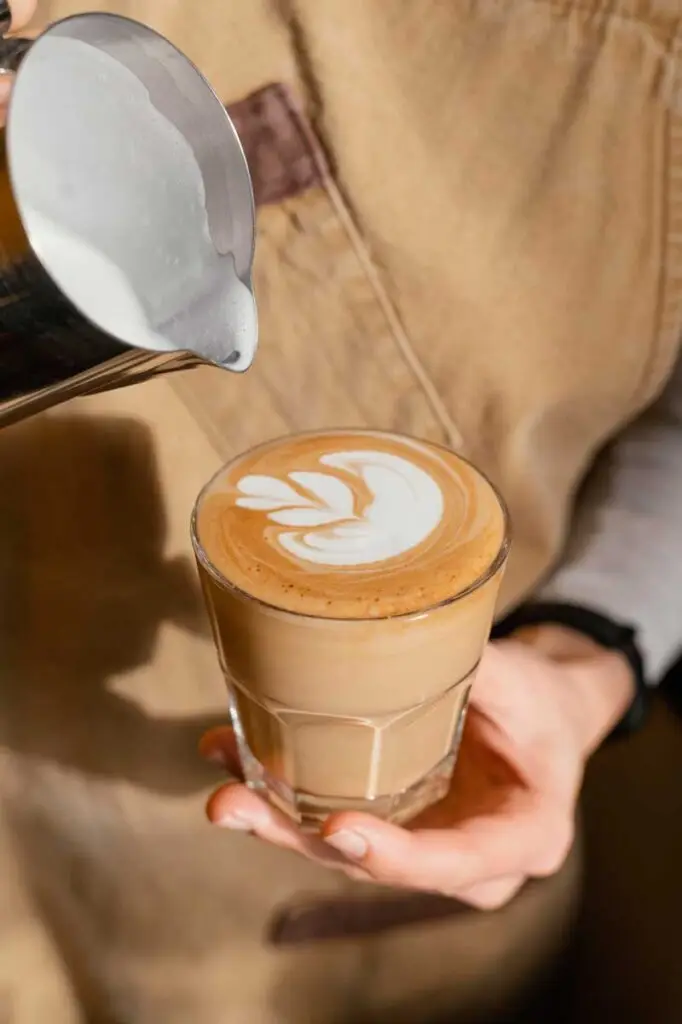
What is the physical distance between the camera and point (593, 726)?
0.63 m

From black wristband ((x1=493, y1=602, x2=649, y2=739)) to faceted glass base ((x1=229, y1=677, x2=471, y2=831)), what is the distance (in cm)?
12

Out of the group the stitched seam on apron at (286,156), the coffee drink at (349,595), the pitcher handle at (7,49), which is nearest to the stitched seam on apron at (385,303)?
the stitched seam on apron at (286,156)

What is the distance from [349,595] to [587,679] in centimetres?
29

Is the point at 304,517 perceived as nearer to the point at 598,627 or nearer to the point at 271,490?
the point at 271,490

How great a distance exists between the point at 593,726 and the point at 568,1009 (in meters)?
0.41

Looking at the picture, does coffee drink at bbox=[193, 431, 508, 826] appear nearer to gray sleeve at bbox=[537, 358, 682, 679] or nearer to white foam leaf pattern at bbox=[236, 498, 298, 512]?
white foam leaf pattern at bbox=[236, 498, 298, 512]

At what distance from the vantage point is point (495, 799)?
22.5 inches

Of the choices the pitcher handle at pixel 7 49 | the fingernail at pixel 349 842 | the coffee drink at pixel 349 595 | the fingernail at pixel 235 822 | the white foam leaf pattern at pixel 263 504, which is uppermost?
the pitcher handle at pixel 7 49

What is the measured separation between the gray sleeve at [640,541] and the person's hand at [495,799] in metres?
0.05

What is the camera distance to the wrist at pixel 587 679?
62 cm

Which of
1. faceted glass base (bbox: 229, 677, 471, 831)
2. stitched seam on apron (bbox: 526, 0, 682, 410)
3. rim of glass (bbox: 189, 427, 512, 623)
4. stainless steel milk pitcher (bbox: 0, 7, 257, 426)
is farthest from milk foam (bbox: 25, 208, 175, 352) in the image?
stitched seam on apron (bbox: 526, 0, 682, 410)

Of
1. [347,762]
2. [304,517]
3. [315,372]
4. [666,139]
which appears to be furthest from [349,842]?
[666,139]

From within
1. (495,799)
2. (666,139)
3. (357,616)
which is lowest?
(495,799)

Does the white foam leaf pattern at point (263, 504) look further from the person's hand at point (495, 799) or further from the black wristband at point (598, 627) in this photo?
the black wristband at point (598, 627)
